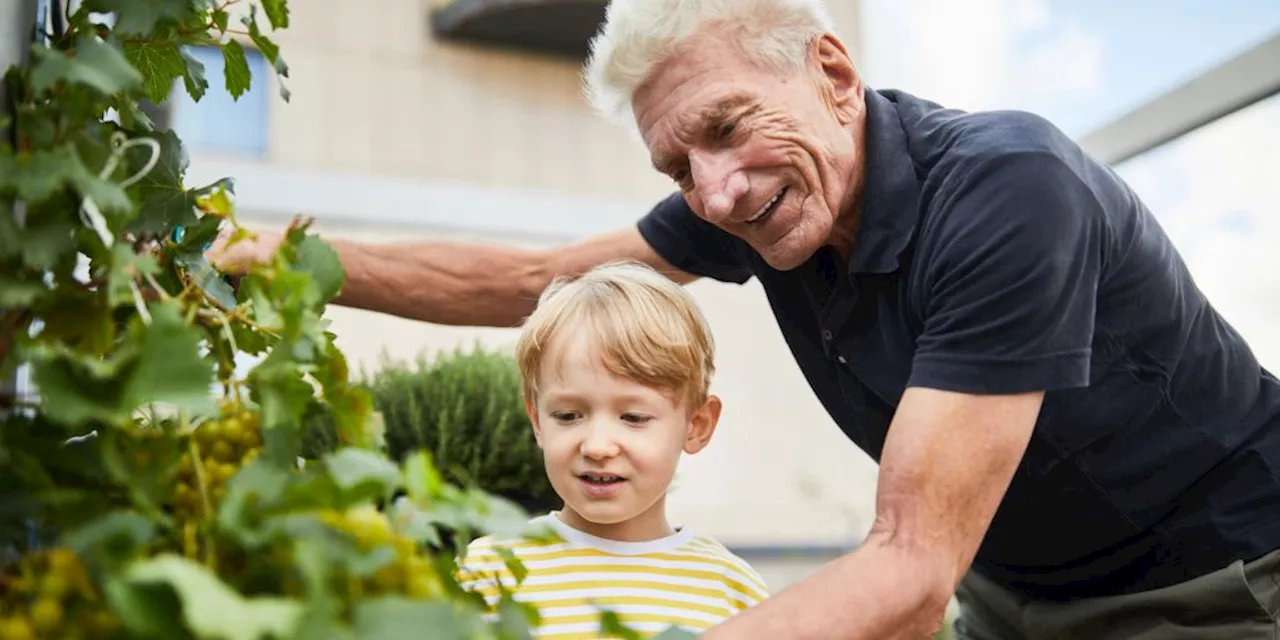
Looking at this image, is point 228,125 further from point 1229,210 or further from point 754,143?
point 754,143

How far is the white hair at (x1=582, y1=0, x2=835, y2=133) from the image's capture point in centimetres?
124

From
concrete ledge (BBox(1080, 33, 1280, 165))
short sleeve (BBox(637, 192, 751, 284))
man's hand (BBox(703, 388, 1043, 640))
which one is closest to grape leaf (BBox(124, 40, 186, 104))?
man's hand (BBox(703, 388, 1043, 640))

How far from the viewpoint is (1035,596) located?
56.6 inches

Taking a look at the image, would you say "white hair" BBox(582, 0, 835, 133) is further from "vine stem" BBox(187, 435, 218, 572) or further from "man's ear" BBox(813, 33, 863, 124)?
"vine stem" BBox(187, 435, 218, 572)

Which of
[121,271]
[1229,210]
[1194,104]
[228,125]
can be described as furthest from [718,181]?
[228,125]

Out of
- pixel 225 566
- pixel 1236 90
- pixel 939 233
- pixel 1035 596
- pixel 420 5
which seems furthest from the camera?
pixel 420 5

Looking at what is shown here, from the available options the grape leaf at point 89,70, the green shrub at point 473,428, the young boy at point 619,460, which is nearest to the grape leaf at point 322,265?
the grape leaf at point 89,70

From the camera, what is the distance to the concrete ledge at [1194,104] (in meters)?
2.46

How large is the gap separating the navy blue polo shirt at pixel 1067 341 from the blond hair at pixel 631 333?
135mm

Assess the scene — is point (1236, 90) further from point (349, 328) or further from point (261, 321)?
point (349, 328)

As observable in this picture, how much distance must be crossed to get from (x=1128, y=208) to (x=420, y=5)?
20.6 feet

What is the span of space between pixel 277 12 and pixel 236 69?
0.24ft

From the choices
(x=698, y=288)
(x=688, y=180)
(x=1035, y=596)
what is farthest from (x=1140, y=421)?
(x=698, y=288)

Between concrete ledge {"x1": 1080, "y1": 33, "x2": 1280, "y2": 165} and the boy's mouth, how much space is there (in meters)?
1.82
